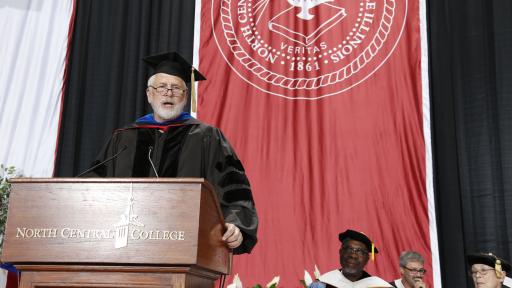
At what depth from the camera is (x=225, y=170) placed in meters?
2.82

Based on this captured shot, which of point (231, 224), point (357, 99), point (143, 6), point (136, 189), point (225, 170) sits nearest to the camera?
point (136, 189)

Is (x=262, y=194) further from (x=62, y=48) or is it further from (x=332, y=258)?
(x=62, y=48)

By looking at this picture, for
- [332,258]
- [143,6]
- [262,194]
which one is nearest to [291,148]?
[262,194]

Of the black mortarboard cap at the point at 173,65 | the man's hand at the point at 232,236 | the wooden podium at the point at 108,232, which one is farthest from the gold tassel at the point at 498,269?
the wooden podium at the point at 108,232

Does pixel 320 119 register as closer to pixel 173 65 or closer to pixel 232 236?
pixel 173 65

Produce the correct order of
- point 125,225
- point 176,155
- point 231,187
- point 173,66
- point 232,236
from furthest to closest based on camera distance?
1. point 173,66
2. point 176,155
3. point 231,187
4. point 232,236
5. point 125,225

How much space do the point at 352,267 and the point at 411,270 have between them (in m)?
0.49

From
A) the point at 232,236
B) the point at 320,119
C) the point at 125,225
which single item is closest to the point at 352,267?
the point at 320,119

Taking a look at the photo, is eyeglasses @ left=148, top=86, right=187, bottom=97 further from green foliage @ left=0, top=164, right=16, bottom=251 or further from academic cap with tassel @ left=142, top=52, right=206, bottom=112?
green foliage @ left=0, top=164, right=16, bottom=251

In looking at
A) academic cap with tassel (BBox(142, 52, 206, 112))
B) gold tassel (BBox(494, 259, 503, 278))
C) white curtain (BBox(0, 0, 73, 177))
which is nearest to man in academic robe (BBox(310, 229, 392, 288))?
gold tassel (BBox(494, 259, 503, 278))

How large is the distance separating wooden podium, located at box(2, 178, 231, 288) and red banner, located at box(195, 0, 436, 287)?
11.9ft

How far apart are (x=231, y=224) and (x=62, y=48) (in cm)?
464

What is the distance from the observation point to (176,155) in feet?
9.57

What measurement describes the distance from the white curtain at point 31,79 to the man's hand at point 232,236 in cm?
417
